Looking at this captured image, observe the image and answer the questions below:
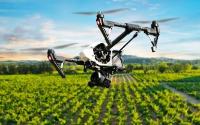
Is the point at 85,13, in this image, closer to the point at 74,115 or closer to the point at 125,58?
the point at 125,58

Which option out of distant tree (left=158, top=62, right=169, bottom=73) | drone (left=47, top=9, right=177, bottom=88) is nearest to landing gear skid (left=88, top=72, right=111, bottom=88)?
drone (left=47, top=9, right=177, bottom=88)

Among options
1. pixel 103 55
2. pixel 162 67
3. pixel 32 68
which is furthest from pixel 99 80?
pixel 162 67

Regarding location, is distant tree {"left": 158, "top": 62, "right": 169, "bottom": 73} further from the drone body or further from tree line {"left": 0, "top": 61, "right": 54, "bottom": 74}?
the drone body

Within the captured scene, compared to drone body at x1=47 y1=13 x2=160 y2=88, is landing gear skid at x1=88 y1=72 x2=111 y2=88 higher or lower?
lower

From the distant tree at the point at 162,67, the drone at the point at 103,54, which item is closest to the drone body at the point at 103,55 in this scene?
the drone at the point at 103,54

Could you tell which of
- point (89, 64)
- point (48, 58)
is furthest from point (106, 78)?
point (48, 58)

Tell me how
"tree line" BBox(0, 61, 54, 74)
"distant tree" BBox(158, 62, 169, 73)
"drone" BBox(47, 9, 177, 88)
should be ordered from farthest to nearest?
1. "distant tree" BBox(158, 62, 169, 73)
2. "tree line" BBox(0, 61, 54, 74)
3. "drone" BBox(47, 9, 177, 88)

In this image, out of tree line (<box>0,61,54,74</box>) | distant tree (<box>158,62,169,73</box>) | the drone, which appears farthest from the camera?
distant tree (<box>158,62,169,73</box>)

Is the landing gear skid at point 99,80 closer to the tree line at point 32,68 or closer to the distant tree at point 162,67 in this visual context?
the tree line at point 32,68
